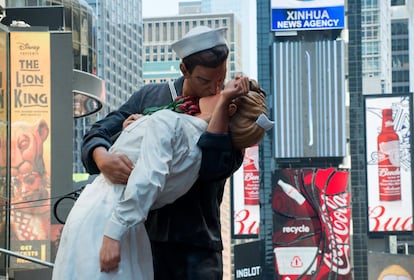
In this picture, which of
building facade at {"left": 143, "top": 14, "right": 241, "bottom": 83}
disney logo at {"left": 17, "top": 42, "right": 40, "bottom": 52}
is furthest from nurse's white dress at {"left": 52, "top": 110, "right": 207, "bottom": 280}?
building facade at {"left": 143, "top": 14, "right": 241, "bottom": 83}

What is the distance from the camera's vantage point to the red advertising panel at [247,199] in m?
70.0

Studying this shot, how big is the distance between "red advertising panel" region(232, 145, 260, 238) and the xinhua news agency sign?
1024 cm

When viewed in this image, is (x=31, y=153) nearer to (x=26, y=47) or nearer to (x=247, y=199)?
(x=26, y=47)

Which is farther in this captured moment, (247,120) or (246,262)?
(246,262)

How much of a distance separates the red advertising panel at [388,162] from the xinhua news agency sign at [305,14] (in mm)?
8540

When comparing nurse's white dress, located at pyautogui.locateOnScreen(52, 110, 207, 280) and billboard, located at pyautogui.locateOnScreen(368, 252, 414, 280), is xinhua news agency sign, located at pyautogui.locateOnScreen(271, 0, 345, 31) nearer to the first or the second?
billboard, located at pyautogui.locateOnScreen(368, 252, 414, 280)

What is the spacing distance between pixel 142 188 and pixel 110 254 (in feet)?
0.63

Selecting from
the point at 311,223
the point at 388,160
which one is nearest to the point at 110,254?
the point at 311,223

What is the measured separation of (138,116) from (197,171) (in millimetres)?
304

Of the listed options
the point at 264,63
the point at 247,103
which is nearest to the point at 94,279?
the point at 247,103

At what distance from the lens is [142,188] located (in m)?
3.06

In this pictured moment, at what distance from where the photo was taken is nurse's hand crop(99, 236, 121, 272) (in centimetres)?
306

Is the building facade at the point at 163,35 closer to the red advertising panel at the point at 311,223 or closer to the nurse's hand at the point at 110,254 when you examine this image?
the red advertising panel at the point at 311,223

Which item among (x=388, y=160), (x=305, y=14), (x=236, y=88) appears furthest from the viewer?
(x=305, y=14)
